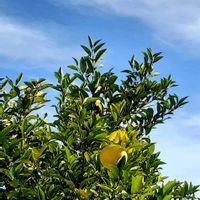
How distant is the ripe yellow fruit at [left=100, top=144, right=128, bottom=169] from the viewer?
464cm

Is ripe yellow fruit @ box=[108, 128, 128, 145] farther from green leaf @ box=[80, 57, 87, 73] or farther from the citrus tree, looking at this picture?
green leaf @ box=[80, 57, 87, 73]

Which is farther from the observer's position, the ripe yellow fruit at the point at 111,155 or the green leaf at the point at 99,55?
the green leaf at the point at 99,55

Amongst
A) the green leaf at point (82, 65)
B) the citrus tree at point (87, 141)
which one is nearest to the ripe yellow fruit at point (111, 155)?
the citrus tree at point (87, 141)

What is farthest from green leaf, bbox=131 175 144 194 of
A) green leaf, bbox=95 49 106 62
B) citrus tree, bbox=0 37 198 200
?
green leaf, bbox=95 49 106 62

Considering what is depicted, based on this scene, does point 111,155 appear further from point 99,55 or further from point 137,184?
point 99,55

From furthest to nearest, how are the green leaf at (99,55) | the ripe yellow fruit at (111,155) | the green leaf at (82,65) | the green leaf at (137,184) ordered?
1. the green leaf at (99,55)
2. the green leaf at (82,65)
3. the ripe yellow fruit at (111,155)
4. the green leaf at (137,184)

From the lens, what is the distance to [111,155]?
15.4 feet

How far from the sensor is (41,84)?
643cm

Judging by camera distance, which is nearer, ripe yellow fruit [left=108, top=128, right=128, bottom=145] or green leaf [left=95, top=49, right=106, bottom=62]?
ripe yellow fruit [left=108, top=128, right=128, bottom=145]

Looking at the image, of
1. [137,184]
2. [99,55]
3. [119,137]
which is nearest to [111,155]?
[137,184]

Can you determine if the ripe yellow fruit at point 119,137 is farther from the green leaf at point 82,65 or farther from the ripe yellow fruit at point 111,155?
the green leaf at point 82,65

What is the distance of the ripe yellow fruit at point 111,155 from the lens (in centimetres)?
464

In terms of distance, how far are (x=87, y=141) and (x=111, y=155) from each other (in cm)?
63

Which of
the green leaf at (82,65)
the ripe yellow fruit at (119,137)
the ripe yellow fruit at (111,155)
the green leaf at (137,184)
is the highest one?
the green leaf at (82,65)
